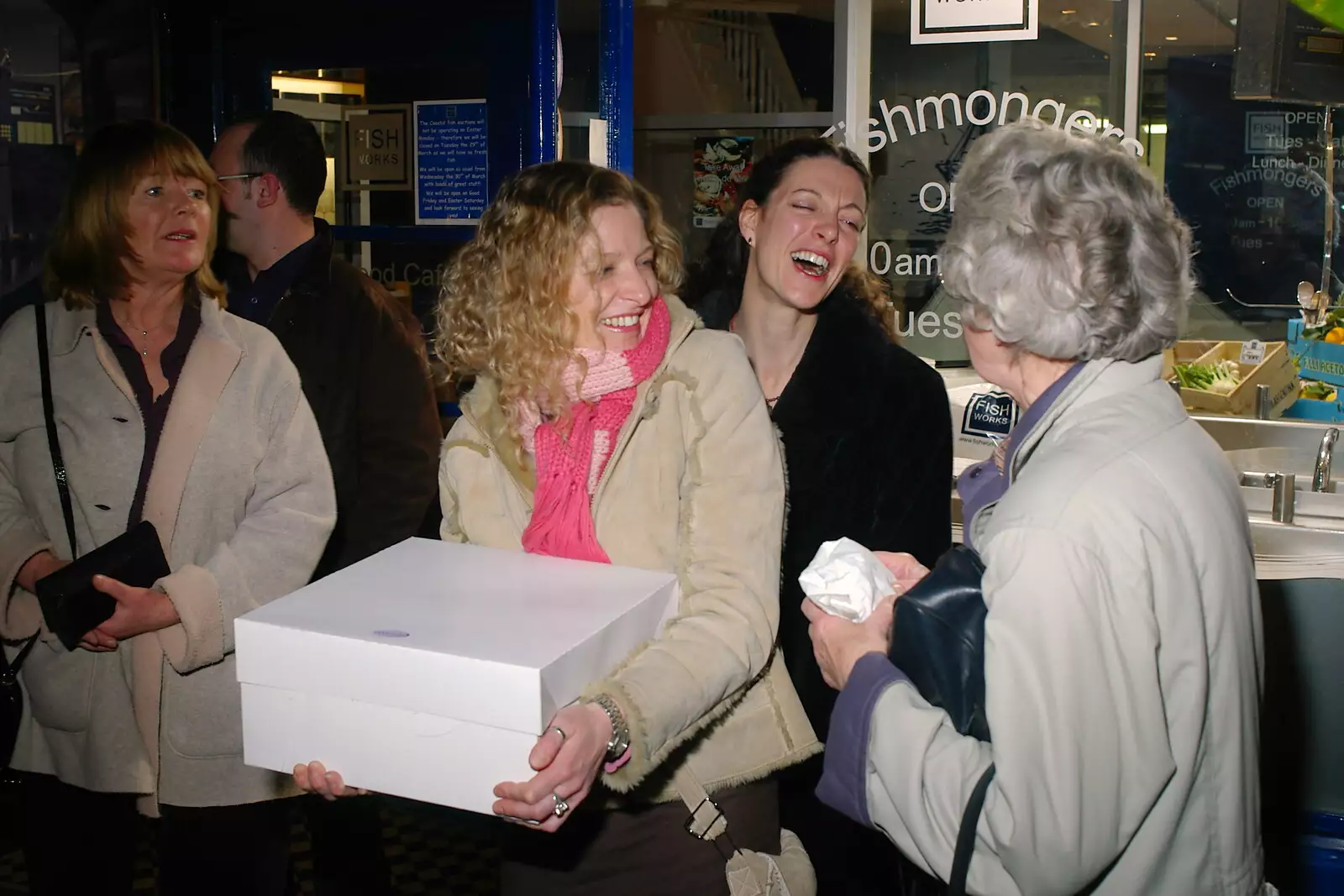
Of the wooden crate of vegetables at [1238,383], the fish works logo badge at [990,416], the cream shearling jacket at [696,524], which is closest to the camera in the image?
the cream shearling jacket at [696,524]

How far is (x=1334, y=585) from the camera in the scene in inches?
124

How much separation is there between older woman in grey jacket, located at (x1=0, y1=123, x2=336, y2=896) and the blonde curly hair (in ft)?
1.89

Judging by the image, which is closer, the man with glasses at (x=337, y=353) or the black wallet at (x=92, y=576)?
the black wallet at (x=92, y=576)

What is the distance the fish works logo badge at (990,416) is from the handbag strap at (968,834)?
2382 mm

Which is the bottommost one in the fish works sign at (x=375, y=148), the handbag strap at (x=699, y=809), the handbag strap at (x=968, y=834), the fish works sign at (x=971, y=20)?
the handbag strap at (x=699, y=809)

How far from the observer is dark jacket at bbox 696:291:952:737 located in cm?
243

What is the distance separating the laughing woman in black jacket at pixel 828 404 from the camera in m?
2.45

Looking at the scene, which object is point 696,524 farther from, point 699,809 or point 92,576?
point 92,576

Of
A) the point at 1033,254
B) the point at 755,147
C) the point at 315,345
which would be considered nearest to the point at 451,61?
the point at 315,345

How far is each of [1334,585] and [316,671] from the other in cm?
277

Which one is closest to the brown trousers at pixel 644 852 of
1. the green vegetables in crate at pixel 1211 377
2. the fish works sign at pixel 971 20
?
the fish works sign at pixel 971 20

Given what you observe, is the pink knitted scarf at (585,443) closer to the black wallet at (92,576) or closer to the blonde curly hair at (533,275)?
the blonde curly hair at (533,275)

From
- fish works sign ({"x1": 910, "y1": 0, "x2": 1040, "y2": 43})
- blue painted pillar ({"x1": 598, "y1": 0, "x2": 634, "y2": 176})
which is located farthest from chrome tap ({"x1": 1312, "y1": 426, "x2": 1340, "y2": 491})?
blue painted pillar ({"x1": 598, "y1": 0, "x2": 634, "y2": 176})

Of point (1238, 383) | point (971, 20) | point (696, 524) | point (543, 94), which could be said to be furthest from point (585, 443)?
point (1238, 383)
